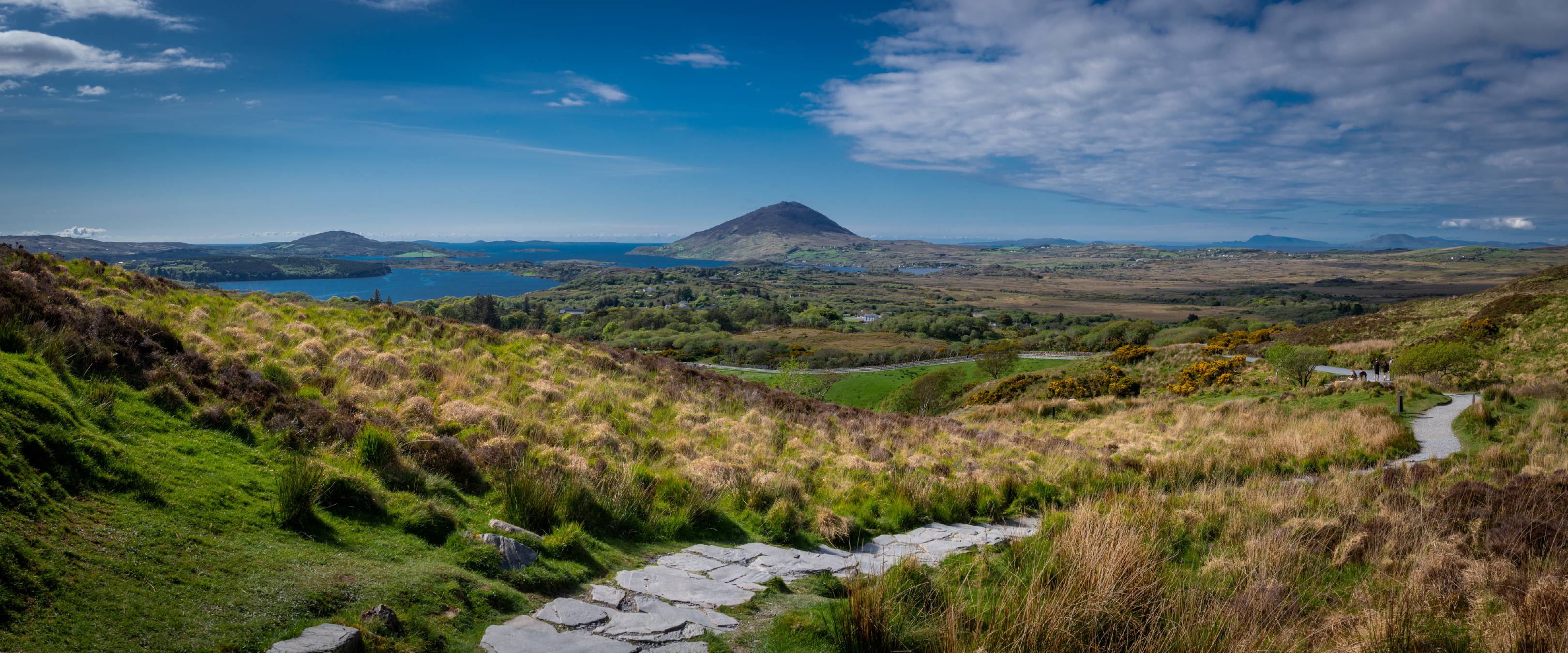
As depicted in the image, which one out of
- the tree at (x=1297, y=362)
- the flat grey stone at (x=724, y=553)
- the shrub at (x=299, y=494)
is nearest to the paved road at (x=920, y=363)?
the tree at (x=1297, y=362)

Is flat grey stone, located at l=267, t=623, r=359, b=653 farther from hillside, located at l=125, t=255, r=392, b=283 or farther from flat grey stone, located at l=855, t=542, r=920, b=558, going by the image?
hillside, located at l=125, t=255, r=392, b=283

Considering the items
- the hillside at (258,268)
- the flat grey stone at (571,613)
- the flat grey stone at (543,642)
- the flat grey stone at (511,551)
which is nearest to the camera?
the flat grey stone at (543,642)

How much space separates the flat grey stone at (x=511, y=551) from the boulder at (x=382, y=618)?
4.60 ft

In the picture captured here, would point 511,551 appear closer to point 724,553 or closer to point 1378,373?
point 724,553

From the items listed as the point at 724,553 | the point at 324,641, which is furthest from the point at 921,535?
the point at 324,641

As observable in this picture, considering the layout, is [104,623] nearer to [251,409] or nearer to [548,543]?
[548,543]

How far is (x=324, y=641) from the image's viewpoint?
149 inches

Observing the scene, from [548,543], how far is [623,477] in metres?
2.42

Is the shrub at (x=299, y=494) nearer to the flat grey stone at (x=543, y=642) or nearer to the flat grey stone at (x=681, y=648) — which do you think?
the flat grey stone at (x=543, y=642)

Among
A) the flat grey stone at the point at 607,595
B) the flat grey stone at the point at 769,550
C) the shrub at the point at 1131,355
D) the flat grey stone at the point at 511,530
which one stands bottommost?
the shrub at the point at 1131,355

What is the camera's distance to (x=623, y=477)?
28.1 ft

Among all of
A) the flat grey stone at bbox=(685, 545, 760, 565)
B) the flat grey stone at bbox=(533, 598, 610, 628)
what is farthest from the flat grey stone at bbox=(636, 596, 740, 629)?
the flat grey stone at bbox=(685, 545, 760, 565)

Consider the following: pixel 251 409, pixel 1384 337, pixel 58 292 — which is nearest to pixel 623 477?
pixel 251 409

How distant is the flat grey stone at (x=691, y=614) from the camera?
4.96 m
